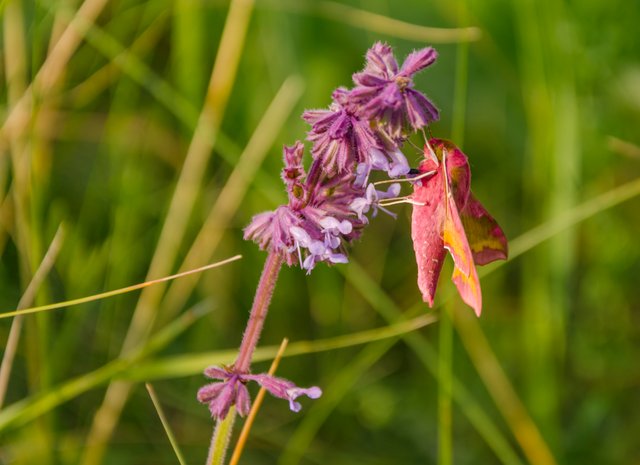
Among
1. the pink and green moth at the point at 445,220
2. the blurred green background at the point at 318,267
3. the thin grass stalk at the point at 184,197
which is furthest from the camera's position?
the blurred green background at the point at 318,267

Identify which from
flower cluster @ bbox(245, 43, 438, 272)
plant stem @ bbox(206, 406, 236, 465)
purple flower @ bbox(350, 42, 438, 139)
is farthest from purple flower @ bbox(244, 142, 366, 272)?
plant stem @ bbox(206, 406, 236, 465)

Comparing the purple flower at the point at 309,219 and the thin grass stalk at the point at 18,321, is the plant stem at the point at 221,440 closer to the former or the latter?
the purple flower at the point at 309,219

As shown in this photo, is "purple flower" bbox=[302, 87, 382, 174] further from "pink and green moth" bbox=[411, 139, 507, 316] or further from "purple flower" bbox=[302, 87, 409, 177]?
"pink and green moth" bbox=[411, 139, 507, 316]

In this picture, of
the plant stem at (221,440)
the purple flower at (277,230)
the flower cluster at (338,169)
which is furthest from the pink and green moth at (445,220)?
the plant stem at (221,440)

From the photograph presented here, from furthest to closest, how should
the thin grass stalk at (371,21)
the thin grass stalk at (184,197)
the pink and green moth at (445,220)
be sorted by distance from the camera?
1. the thin grass stalk at (371,21)
2. the thin grass stalk at (184,197)
3. the pink and green moth at (445,220)

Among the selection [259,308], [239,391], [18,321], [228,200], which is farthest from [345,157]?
[228,200]

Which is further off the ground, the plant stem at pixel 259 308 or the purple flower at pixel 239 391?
the plant stem at pixel 259 308

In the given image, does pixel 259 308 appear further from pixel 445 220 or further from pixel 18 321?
pixel 18 321
